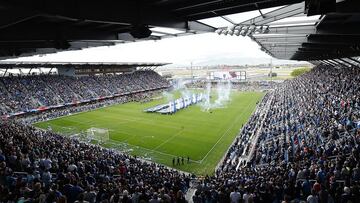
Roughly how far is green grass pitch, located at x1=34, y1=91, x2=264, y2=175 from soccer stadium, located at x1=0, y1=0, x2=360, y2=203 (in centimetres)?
16

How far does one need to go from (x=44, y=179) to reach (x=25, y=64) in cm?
4429

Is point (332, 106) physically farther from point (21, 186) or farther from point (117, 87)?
point (117, 87)

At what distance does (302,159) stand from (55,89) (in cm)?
4935

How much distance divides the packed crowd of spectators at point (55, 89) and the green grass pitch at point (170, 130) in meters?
7.25

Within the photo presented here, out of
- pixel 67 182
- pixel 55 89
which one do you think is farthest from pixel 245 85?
pixel 67 182

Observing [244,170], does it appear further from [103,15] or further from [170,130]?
[170,130]

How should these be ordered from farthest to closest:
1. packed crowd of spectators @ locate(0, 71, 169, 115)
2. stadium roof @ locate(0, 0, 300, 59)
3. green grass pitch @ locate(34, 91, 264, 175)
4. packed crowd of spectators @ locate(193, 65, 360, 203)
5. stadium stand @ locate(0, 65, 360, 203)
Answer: packed crowd of spectators @ locate(0, 71, 169, 115) → green grass pitch @ locate(34, 91, 264, 175) → packed crowd of spectators @ locate(193, 65, 360, 203) → stadium stand @ locate(0, 65, 360, 203) → stadium roof @ locate(0, 0, 300, 59)

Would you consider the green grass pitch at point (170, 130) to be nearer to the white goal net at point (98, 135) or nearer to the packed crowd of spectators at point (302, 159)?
the white goal net at point (98, 135)

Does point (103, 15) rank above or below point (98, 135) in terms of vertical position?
above

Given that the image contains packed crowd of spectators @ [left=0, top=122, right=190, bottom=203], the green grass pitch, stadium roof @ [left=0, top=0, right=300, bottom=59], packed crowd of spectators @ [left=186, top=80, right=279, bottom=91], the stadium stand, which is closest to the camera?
stadium roof @ [left=0, top=0, right=300, bottom=59]

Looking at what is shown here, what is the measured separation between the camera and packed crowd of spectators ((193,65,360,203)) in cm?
962

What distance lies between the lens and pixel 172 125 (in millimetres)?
37594

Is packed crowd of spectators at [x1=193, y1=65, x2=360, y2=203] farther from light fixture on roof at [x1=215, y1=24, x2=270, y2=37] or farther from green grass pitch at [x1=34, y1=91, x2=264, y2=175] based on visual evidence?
light fixture on roof at [x1=215, y1=24, x2=270, y2=37]

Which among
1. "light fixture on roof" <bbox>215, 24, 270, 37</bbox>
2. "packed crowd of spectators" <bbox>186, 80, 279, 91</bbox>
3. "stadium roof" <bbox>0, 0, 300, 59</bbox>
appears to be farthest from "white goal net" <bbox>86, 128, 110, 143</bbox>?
"packed crowd of spectators" <bbox>186, 80, 279, 91</bbox>
